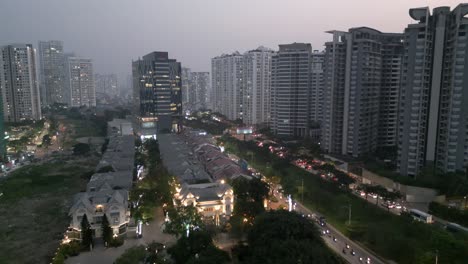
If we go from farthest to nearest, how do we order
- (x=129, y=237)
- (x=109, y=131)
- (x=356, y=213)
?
(x=109, y=131), (x=356, y=213), (x=129, y=237)

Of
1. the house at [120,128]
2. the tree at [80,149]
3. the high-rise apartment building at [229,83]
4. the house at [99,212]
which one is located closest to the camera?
the house at [99,212]

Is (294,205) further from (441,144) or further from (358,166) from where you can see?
(441,144)

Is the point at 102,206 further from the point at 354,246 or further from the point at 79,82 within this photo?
the point at 79,82

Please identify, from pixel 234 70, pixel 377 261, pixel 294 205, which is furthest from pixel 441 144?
pixel 234 70

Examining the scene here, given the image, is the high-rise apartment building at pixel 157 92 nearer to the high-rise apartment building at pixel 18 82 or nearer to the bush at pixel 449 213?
the high-rise apartment building at pixel 18 82

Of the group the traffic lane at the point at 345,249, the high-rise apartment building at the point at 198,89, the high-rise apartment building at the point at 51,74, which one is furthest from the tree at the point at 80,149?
the high-rise apartment building at the point at 51,74
